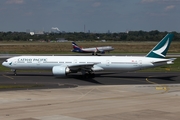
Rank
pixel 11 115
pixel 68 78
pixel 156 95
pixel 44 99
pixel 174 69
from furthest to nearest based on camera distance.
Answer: pixel 174 69 < pixel 68 78 < pixel 156 95 < pixel 44 99 < pixel 11 115

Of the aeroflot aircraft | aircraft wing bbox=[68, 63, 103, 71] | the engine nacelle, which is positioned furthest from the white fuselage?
the engine nacelle

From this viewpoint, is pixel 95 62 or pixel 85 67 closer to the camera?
pixel 85 67

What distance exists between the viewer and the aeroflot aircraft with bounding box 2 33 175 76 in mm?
56319

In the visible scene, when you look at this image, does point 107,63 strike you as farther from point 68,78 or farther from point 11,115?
point 11,115

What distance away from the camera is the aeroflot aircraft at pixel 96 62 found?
5632 centimetres

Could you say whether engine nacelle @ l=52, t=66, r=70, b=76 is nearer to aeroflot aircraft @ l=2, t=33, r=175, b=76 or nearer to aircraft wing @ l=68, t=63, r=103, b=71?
aeroflot aircraft @ l=2, t=33, r=175, b=76

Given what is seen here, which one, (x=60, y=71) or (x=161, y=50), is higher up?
(x=161, y=50)

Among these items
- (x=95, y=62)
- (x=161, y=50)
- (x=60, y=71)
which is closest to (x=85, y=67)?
(x=95, y=62)

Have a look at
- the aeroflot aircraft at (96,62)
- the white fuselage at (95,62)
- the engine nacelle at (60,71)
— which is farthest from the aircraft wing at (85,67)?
the engine nacelle at (60,71)

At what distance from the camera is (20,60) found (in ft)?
194

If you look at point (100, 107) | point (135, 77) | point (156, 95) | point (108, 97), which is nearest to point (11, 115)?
point (100, 107)

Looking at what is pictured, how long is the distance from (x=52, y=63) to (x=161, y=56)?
648 inches

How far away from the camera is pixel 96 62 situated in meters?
57.7

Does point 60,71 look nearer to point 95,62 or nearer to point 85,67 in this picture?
point 85,67
